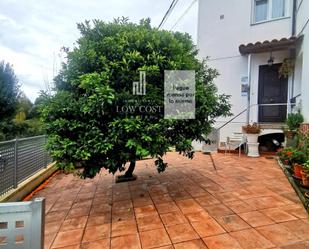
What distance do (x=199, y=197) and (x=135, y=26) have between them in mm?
3145

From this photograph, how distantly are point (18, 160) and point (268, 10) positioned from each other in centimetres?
906

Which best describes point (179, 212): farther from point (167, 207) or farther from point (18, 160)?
point (18, 160)

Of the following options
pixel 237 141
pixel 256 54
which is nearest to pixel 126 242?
pixel 237 141

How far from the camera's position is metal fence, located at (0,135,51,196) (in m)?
3.69

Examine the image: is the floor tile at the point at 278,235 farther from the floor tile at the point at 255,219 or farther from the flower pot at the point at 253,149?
the flower pot at the point at 253,149

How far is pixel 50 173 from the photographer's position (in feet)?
18.9

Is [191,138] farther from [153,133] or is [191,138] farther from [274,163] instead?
[274,163]

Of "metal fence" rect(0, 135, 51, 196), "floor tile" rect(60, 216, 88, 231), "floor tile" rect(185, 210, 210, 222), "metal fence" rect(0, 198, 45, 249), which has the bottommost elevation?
"floor tile" rect(60, 216, 88, 231)

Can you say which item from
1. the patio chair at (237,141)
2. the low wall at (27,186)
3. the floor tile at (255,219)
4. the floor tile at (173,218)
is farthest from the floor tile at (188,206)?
the patio chair at (237,141)

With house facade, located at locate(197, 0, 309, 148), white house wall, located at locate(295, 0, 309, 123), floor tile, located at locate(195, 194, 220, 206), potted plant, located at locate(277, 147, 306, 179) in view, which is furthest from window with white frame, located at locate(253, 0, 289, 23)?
floor tile, located at locate(195, 194, 220, 206)

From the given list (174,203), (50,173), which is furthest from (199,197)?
(50,173)

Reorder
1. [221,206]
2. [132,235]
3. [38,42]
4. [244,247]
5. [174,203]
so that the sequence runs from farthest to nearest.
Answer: [38,42] < [174,203] < [221,206] < [132,235] < [244,247]

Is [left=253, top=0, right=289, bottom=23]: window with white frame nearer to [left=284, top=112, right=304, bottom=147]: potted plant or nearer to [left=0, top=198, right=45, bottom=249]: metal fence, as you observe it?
[left=284, top=112, right=304, bottom=147]: potted plant

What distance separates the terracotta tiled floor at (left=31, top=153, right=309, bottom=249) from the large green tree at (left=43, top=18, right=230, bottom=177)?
66 centimetres
